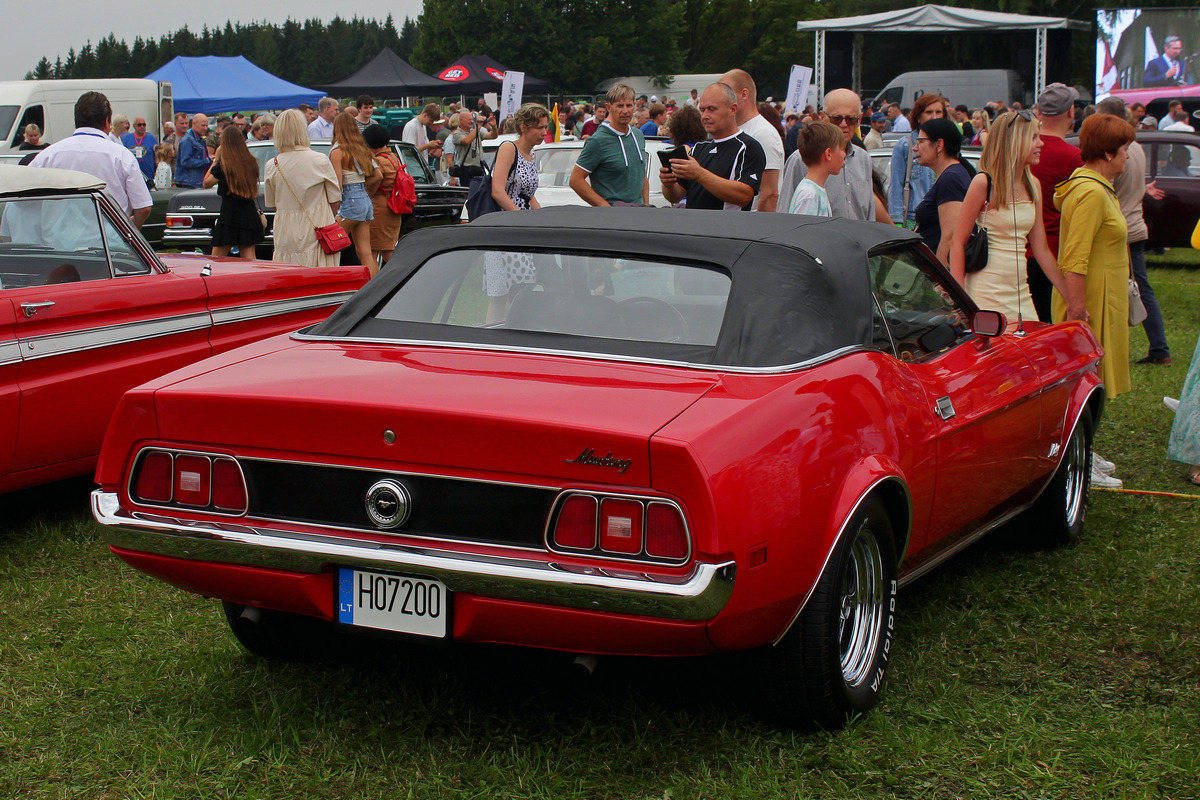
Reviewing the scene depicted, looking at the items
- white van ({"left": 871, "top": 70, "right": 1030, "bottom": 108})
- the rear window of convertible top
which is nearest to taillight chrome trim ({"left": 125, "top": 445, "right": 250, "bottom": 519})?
the rear window of convertible top

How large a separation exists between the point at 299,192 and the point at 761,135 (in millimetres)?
3537

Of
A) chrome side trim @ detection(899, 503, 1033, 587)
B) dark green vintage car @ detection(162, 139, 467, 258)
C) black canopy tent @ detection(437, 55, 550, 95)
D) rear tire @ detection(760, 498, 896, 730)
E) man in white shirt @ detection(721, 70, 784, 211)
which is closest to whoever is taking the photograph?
rear tire @ detection(760, 498, 896, 730)

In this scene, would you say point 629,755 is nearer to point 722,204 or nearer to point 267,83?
point 722,204

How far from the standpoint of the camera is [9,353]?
189 inches

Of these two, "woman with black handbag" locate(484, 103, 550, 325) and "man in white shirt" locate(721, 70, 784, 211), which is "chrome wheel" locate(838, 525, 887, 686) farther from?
"woman with black handbag" locate(484, 103, 550, 325)

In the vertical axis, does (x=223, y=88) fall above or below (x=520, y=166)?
above

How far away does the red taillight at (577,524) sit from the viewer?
278 cm

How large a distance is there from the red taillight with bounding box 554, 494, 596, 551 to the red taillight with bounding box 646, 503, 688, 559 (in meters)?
0.13

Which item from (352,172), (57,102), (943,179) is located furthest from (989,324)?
(57,102)

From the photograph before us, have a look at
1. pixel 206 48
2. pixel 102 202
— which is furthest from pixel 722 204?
pixel 206 48

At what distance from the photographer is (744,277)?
347 centimetres

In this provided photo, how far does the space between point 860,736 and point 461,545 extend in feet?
4.16

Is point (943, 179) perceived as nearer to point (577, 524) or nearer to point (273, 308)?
point (273, 308)

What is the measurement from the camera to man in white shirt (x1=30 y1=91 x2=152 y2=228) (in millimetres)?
7949
